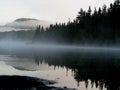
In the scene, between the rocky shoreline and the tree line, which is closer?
the rocky shoreline

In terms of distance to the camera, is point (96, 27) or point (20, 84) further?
point (96, 27)

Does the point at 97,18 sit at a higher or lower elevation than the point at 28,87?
higher

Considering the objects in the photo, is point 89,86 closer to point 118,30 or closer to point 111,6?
point 118,30

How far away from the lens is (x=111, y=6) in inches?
5625

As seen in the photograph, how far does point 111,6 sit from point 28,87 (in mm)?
124587

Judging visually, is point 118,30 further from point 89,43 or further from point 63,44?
point 63,44

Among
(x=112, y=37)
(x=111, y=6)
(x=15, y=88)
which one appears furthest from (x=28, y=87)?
(x=111, y=6)

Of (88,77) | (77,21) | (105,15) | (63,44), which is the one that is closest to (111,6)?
(105,15)

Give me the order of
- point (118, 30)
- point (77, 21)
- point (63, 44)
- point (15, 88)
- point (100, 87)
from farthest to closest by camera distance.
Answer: point (63, 44), point (77, 21), point (118, 30), point (100, 87), point (15, 88)

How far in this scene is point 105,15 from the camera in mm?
147375

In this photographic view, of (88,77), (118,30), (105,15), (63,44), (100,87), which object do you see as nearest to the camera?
(100,87)

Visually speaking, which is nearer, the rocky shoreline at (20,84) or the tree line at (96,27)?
the rocky shoreline at (20,84)

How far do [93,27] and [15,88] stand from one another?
129979 mm

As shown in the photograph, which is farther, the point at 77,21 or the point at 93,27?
the point at 77,21
